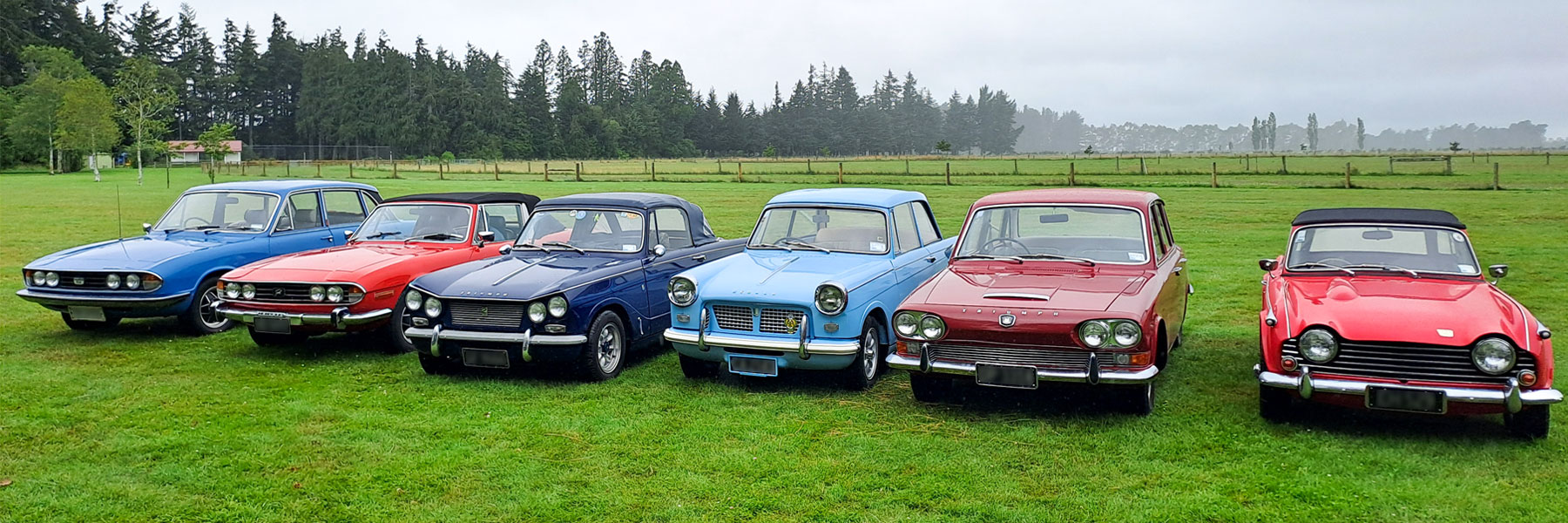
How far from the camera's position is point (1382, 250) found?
25.2 ft

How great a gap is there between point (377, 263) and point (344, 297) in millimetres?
588

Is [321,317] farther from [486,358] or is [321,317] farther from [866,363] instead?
[866,363]

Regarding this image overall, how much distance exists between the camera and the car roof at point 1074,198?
8.23m

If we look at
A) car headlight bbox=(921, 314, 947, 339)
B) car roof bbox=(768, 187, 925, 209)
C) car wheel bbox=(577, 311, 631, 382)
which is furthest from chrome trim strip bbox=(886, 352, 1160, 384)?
car wheel bbox=(577, 311, 631, 382)

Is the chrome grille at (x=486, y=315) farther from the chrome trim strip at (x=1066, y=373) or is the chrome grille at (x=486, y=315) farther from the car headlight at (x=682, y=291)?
the chrome trim strip at (x=1066, y=373)

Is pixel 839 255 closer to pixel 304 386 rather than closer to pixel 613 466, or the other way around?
pixel 613 466

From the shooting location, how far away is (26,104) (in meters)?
64.4

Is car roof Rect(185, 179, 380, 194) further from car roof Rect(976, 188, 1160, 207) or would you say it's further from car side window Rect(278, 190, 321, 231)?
car roof Rect(976, 188, 1160, 207)

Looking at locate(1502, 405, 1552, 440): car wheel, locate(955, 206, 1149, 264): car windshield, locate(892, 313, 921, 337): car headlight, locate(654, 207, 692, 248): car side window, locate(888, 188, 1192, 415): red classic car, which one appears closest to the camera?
locate(1502, 405, 1552, 440): car wheel

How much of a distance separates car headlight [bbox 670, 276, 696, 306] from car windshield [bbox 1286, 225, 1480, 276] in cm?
446

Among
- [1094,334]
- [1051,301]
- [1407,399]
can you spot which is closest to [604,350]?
[1051,301]

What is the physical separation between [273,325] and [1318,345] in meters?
8.17

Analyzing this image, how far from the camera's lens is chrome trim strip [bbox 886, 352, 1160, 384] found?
6508mm

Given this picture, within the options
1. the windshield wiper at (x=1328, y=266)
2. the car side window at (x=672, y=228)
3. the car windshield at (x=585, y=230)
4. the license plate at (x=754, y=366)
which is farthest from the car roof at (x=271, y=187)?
the windshield wiper at (x=1328, y=266)
